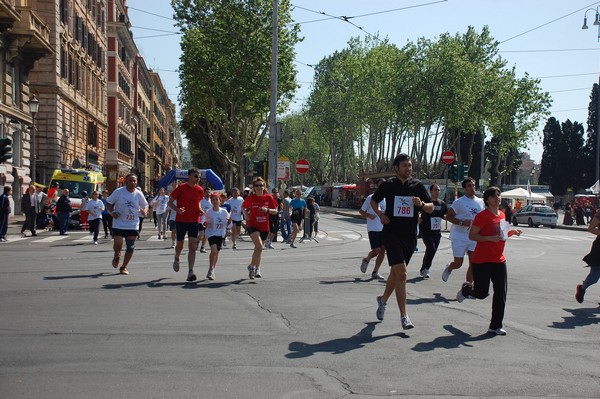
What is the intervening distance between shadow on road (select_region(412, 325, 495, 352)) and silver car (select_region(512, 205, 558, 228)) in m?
36.5

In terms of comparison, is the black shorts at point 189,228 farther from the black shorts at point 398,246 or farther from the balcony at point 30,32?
the balcony at point 30,32

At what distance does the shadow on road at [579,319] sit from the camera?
861 cm

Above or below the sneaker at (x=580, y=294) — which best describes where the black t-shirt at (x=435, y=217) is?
above

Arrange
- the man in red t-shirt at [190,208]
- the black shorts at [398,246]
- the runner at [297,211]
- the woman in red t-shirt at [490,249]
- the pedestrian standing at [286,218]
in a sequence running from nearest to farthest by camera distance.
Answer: the black shorts at [398,246], the woman in red t-shirt at [490,249], the man in red t-shirt at [190,208], the runner at [297,211], the pedestrian standing at [286,218]

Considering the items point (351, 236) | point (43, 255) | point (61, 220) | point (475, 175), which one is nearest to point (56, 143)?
point (61, 220)

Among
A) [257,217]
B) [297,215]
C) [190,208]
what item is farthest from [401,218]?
[297,215]

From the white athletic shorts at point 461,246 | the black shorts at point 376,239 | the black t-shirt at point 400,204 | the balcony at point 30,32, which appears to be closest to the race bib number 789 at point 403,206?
the black t-shirt at point 400,204

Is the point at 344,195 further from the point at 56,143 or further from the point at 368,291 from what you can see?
the point at 368,291

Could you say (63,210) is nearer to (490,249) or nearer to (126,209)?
(126,209)

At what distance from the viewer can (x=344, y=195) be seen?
7288 centimetres

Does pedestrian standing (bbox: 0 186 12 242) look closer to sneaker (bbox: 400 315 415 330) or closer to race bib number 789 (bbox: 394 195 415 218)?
race bib number 789 (bbox: 394 195 415 218)

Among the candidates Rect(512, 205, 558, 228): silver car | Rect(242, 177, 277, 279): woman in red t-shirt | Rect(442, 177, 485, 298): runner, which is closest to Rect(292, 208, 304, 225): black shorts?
Rect(242, 177, 277, 279): woman in red t-shirt

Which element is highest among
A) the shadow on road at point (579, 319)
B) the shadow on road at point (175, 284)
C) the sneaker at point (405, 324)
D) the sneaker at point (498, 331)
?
the sneaker at point (405, 324)

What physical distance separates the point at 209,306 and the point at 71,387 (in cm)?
396
